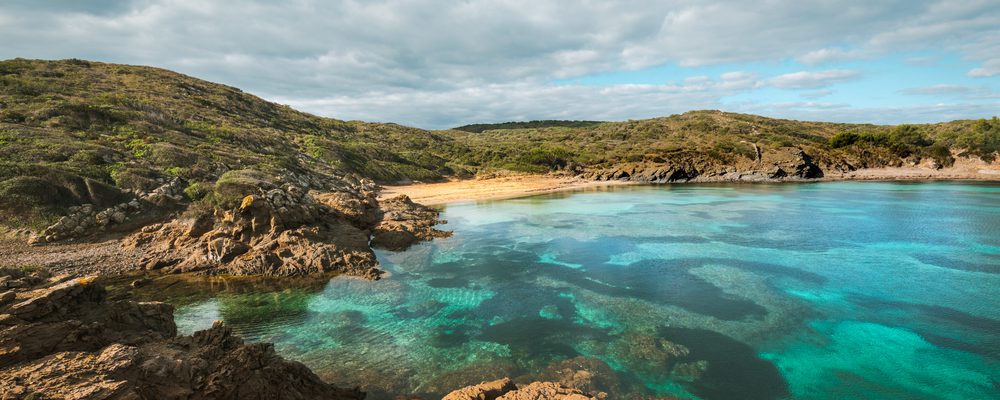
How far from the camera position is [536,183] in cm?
5134

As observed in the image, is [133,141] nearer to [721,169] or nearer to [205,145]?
[205,145]

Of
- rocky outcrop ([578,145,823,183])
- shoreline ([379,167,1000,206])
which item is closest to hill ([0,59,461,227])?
shoreline ([379,167,1000,206])

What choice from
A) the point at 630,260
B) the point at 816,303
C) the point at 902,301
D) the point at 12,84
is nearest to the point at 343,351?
the point at 630,260

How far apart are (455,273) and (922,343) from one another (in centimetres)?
1377

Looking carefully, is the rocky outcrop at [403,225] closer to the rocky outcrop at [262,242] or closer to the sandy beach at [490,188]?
the rocky outcrop at [262,242]

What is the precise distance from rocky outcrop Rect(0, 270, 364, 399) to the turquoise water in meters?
2.71

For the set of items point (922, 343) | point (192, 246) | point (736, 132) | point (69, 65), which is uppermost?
point (69, 65)

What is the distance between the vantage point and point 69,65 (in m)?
52.8

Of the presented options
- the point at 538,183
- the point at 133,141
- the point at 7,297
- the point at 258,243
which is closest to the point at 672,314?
the point at 7,297

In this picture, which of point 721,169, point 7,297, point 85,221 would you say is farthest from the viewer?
point 721,169

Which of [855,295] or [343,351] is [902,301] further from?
[343,351]

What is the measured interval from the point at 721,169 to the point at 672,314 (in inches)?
2025

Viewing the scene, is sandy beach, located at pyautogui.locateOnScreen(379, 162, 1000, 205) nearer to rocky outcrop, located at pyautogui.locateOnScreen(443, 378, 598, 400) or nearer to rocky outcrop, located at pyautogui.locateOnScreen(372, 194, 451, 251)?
rocky outcrop, located at pyautogui.locateOnScreen(372, 194, 451, 251)

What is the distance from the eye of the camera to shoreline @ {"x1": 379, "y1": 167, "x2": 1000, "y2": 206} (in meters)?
40.5
